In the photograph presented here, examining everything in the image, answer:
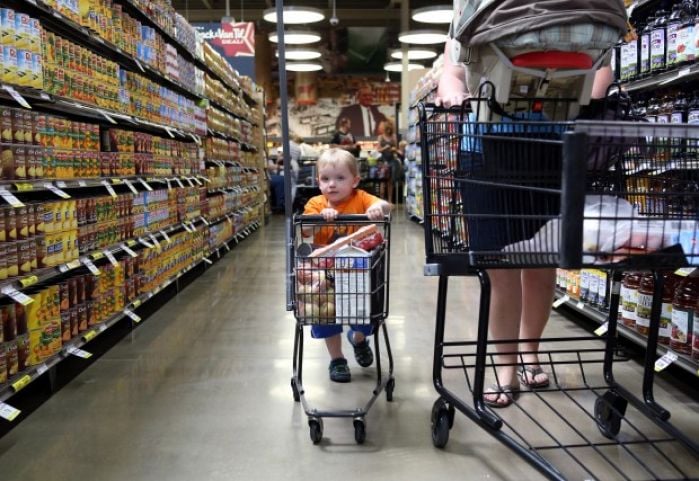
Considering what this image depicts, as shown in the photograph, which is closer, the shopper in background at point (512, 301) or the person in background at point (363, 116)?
the shopper in background at point (512, 301)

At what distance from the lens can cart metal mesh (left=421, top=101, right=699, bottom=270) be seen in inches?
56.2

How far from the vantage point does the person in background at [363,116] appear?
2073cm

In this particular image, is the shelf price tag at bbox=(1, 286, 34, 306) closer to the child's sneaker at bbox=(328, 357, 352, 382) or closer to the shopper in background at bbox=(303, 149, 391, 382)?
the shopper in background at bbox=(303, 149, 391, 382)

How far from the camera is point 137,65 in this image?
14.0 feet

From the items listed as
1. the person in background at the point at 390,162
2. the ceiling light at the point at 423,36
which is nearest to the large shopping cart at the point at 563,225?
the ceiling light at the point at 423,36

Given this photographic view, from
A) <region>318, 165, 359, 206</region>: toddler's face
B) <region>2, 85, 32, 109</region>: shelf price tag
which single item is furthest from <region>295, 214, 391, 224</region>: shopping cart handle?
<region>2, 85, 32, 109</region>: shelf price tag

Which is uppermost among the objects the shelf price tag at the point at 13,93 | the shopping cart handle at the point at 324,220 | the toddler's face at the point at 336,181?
the shelf price tag at the point at 13,93

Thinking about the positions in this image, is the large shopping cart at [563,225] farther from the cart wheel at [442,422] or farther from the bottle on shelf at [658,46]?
the bottle on shelf at [658,46]

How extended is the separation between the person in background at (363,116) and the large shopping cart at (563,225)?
18.7 metres

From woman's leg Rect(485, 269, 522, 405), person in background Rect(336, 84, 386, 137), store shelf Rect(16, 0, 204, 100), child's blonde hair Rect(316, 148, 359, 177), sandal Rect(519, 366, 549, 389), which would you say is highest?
person in background Rect(336, 84, 386, 137)

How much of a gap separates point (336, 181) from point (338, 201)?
0.47 feet

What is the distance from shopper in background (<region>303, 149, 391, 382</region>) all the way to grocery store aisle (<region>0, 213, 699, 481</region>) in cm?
11

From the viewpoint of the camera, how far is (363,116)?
68.3 ft

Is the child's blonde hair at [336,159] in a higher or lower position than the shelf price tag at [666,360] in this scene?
higher
